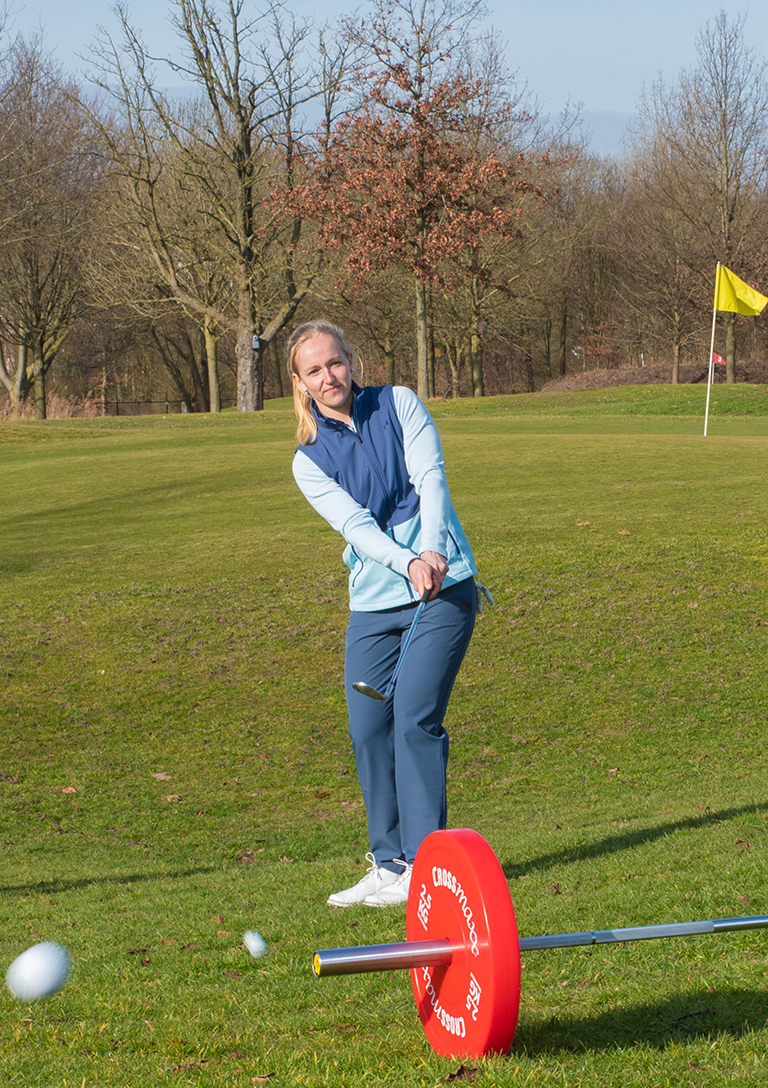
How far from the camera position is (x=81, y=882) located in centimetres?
563

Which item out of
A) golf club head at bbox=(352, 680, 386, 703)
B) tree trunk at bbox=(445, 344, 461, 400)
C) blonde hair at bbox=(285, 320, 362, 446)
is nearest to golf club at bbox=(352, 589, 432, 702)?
golf club head at bbox=(352, 680, 386, 703)

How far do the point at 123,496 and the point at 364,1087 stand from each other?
14.8 m

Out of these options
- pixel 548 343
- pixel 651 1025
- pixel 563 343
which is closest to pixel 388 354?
pixel 548 343

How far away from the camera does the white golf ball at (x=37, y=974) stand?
3.57m

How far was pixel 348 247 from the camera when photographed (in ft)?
123

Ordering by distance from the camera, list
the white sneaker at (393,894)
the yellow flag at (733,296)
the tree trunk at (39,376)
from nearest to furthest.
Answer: the white sneaker at (393,894), the yellow flag at (733,296), the tree trunk at (39,376)

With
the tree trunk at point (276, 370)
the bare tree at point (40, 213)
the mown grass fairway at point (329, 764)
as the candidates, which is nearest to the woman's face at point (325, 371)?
the mown grass fairway at point (329, 764)

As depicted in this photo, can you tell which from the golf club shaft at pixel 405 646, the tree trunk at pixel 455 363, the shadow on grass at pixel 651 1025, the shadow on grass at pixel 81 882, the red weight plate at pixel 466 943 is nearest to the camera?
the red weight plate at pixel 466 943

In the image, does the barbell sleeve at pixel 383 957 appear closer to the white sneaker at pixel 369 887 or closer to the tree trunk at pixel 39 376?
the white sneaker at pixel 369 887

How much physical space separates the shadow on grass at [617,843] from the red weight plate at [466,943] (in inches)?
75.8

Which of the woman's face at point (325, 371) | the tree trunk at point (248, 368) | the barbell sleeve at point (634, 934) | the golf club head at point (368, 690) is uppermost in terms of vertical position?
the tree trunk at point (248, 368)

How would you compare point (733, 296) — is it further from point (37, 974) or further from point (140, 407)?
point (140, 407)

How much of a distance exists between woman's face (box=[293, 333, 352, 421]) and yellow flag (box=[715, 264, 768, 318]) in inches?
771

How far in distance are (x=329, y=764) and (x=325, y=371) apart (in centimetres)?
463
